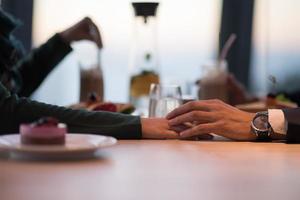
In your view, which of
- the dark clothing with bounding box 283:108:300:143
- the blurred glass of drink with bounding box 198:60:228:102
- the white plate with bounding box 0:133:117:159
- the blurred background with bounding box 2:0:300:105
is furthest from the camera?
the blurred background with bounding box 2:0:300:105

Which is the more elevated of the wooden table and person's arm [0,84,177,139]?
person's arm [0,84,177,139]

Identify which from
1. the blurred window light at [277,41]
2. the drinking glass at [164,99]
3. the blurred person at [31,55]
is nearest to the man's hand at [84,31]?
the blurred person at [31,55]

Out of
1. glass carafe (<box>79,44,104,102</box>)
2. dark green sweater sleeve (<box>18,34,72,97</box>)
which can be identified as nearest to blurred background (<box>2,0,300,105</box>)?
dark green sweater sleeve (<box>18,34,72,97</box>)

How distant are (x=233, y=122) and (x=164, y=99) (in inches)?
18.9

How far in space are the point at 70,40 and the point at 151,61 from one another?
0.43 metres

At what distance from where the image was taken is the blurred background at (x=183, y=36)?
402 cm

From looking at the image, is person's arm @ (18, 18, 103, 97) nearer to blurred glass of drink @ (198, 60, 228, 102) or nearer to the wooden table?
blurred glass of drink @ (198, 60, 228, 102)

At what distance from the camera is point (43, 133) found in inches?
47.4

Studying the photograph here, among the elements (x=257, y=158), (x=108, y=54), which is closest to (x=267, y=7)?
(x=108, y=54)

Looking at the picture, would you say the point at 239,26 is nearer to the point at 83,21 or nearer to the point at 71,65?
the point at 71,65

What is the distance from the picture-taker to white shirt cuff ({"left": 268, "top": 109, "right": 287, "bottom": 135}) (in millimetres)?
1591

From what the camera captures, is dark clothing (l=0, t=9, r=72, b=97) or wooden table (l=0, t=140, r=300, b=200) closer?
wooden table (l=0, t=140, r=300, b=200)

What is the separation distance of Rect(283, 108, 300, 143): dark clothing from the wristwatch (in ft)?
0.16

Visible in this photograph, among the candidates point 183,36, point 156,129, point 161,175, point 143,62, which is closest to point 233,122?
point 156,129
